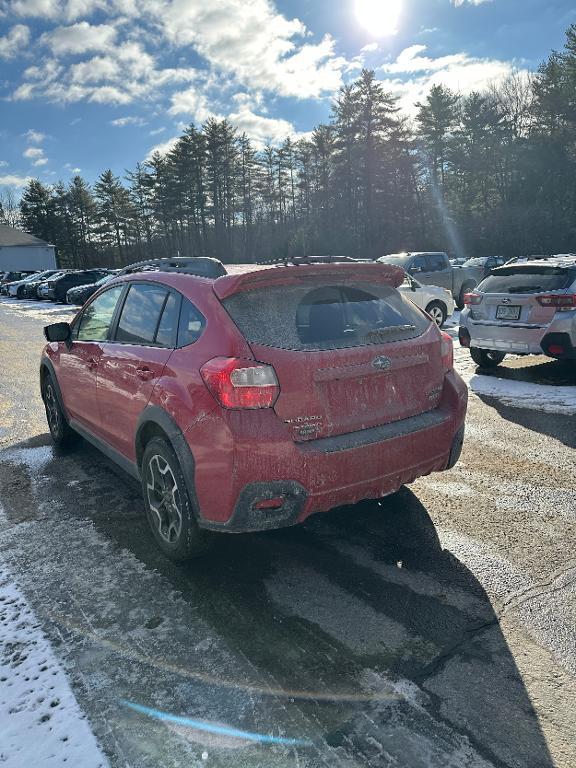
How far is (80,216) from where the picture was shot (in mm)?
72438

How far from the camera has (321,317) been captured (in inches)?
122

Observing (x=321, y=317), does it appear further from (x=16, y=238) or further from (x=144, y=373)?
(x=16, y=238)

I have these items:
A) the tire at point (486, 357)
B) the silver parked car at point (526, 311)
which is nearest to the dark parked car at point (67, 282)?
the tire at point (486, 357)

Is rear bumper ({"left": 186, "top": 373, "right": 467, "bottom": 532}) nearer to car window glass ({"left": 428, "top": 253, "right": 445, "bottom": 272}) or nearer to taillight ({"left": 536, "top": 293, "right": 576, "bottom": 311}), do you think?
taillight ({"left": 536, "top": 293, "right": 576, "bottom": 311})

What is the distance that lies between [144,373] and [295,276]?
43.7 inches

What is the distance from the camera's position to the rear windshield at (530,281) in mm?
7184

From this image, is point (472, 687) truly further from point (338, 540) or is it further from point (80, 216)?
point (80, 216)

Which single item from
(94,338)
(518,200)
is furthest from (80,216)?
(94,338)

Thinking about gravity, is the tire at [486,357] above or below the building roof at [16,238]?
below

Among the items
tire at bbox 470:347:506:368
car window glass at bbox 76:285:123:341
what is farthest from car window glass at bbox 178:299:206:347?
tire at bbox 470:347:506:368

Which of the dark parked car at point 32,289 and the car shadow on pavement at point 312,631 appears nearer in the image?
the car shadow on pavement at point 312,631

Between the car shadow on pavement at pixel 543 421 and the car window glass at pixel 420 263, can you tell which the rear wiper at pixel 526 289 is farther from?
the car window glass at pixel 420 263

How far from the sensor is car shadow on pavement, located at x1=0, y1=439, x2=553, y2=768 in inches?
79.0

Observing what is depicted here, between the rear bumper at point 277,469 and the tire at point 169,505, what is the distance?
181mm
